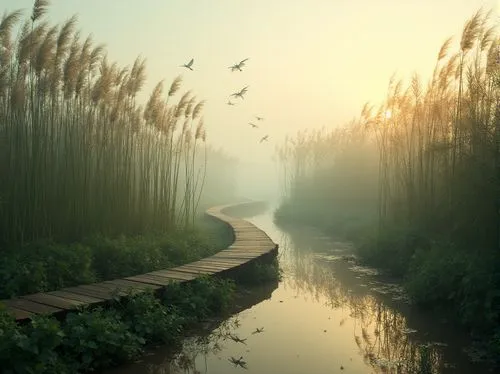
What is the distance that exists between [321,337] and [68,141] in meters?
5.06

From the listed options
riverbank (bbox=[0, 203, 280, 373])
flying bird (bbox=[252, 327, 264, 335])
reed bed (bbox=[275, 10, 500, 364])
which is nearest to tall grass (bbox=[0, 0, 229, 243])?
riverbank (bbox=[0, 203, 280, 373])

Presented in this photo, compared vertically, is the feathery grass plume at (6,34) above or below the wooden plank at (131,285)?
above

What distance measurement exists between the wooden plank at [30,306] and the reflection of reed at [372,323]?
2936mm

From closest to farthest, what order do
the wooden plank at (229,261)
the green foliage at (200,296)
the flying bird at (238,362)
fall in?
the flying bird at (238,362) → the green foliage at (200,296) → the wooden plank at (229,261)

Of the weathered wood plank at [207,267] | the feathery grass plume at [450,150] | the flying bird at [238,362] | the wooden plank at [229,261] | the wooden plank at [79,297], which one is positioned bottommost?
the flying bird at [238,362]

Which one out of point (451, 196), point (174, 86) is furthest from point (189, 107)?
point (451, 196)

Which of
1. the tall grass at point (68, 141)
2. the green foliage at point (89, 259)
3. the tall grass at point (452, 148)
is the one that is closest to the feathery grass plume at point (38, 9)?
the tall grass at point (68, 141)

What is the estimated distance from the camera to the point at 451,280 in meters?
6.00

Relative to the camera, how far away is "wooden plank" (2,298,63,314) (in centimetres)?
438

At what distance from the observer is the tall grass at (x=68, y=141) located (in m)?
6.52

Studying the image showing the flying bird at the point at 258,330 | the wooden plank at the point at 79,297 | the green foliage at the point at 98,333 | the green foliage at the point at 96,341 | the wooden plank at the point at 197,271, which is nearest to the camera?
the green foliage at the point at 98,333

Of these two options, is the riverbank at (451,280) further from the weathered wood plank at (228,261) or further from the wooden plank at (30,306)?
the wooden plank at (30,306)

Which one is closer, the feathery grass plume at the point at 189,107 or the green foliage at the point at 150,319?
the green foliage at the point at 150,319

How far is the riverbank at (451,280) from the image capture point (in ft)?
16.3
